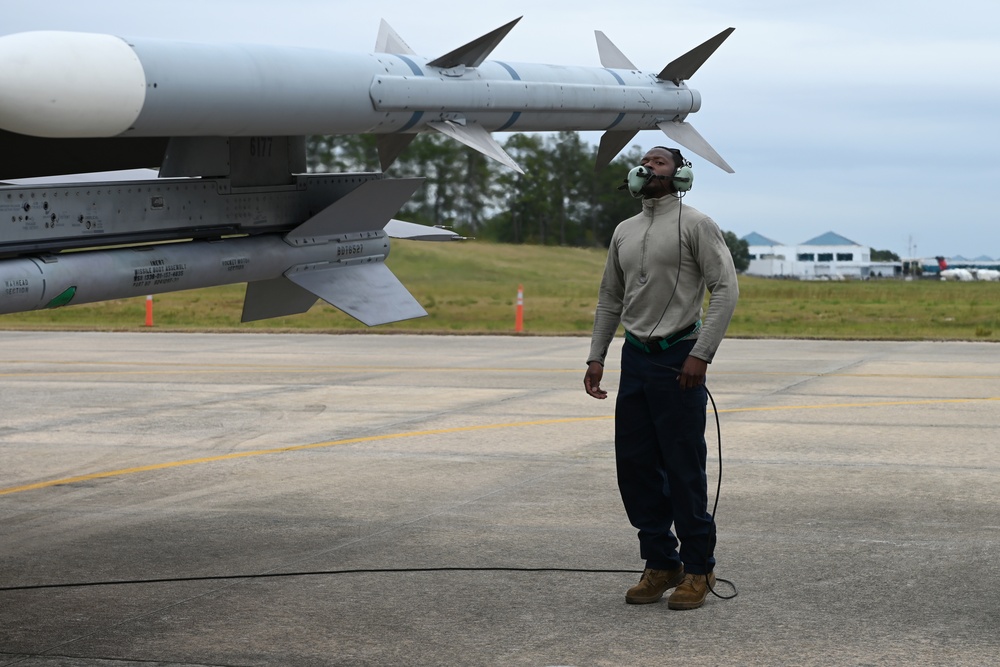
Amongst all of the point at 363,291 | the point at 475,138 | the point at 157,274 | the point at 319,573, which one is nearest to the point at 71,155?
the point at 157,274

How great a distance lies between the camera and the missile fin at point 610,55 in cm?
1059

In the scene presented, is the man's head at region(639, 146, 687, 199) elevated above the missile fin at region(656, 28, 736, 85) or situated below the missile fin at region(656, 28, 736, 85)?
below

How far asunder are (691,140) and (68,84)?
19.5ft

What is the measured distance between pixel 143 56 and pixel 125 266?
1663mm

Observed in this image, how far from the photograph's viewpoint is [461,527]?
8.44 metres

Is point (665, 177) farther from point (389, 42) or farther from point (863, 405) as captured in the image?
point (863, 405)

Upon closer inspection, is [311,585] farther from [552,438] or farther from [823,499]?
[552,438]

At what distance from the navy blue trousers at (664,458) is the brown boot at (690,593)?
44 mm

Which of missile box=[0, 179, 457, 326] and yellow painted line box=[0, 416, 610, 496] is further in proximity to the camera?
yellow painted line box=[0, 416, 610, 496]

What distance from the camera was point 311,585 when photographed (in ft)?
23.0

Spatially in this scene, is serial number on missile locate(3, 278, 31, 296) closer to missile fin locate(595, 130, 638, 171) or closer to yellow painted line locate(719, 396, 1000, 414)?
missile fin locate(595, 130, 638, 171)

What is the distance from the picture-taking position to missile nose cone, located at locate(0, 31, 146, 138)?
599 centimetres

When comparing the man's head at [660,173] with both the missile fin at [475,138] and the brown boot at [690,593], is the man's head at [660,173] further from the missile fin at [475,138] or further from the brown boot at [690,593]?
the brown boot at [690,593]

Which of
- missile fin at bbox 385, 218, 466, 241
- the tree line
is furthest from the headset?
the tree line
